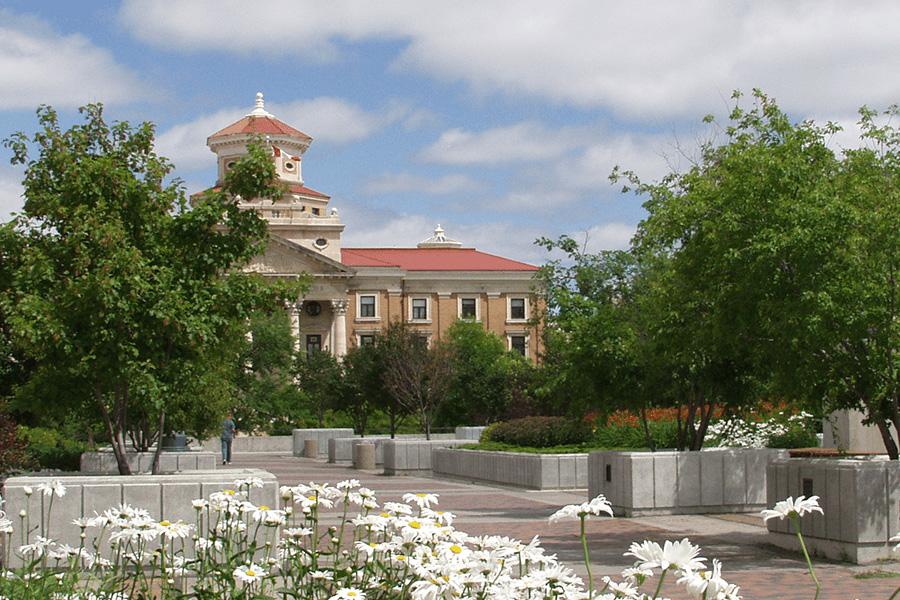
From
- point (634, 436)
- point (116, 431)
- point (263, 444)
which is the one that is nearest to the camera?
point (116, 431)

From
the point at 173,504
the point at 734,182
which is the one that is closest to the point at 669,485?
the point at 734,182

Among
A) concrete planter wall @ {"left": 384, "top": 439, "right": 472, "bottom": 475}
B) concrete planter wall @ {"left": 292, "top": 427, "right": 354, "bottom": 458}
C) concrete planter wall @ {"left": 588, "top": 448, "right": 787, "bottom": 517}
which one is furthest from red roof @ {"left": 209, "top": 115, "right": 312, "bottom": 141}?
concrete planter wall @ {"left": 588, "top": 448, "right": 787, "bottom": 517}

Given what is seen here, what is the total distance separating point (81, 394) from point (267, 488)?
3.46m

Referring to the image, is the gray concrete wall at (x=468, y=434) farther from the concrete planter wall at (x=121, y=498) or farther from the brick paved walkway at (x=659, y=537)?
the concrete planter wall at (x=121, y=498)

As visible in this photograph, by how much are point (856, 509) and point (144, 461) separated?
49.0ft

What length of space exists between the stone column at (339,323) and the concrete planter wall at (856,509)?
7746 cm

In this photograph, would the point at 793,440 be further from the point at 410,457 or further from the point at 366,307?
the point at 366,307

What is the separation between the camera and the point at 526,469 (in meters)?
23.8

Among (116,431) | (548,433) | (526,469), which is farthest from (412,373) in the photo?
(116,431)

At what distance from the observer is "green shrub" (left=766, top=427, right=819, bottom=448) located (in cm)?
2612

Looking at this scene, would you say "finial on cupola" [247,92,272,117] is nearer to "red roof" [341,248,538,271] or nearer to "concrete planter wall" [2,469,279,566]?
"red roof" [341,248,538,271]

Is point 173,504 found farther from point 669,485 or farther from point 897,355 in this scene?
point 669,485

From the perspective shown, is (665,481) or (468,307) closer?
(665,481)

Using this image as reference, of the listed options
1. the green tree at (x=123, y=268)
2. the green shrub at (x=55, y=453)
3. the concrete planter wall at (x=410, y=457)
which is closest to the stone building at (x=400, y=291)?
the concrete planter wall at (x=410, y=457)
